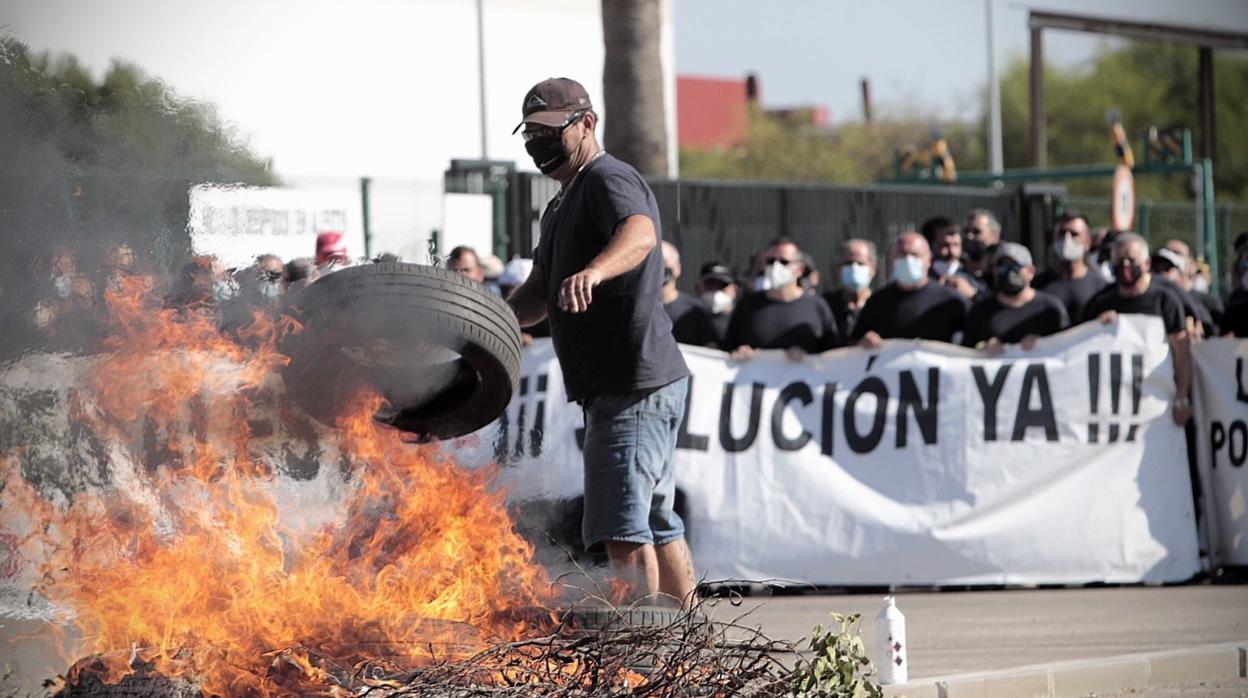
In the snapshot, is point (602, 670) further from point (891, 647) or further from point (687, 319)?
point (687, 319)

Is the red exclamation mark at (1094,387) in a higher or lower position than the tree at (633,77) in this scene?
lower

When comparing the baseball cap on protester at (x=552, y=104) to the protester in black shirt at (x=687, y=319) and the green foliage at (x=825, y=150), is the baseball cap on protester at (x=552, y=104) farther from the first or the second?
the green foliage at (x=825, y=150)

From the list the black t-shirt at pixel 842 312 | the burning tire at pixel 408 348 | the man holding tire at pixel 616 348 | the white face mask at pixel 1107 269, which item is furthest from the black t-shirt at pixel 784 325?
the burning tire at pixel 408 348

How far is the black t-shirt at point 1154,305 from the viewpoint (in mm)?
11109

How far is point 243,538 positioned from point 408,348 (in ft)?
2.75

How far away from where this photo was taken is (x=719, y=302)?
12703mm

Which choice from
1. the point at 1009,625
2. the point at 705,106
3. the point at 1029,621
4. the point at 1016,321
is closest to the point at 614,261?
the point at 1009,625

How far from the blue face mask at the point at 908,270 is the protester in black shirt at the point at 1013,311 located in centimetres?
41

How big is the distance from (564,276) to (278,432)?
3.78ft

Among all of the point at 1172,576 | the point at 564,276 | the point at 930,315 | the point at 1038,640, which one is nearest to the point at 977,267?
the point at 930,315

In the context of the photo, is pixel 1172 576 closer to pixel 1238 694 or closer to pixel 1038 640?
pixel 1038 640

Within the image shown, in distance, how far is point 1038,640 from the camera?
8.18 meters

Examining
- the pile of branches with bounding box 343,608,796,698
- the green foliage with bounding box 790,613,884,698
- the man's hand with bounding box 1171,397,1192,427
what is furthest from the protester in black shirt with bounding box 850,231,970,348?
the pile of branches with bounding box 343,608,796,698

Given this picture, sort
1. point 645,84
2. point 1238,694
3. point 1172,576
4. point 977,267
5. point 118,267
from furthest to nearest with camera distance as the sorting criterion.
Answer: point 645,84 < point 977,267 < point 1172,576 < point 1238,694 < point 118,267
